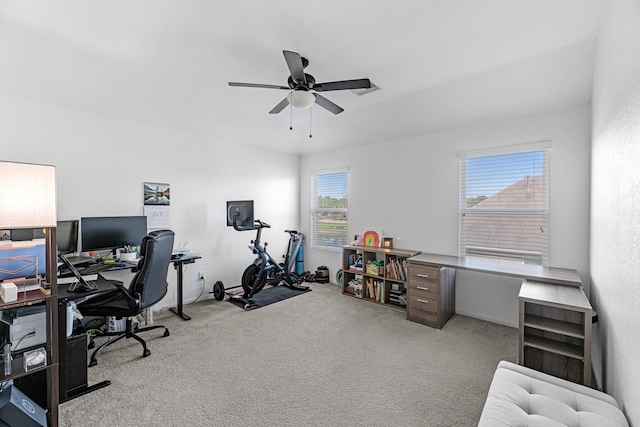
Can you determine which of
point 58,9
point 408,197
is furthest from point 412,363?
point 58,9

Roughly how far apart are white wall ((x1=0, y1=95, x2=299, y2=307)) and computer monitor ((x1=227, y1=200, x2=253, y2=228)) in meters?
0.21

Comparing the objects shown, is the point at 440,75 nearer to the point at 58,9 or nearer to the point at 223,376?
the point at 58,9

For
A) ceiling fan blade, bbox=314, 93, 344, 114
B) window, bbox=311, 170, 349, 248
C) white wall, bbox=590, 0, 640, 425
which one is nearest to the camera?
white wall, bbox=590, 0, 640, 425

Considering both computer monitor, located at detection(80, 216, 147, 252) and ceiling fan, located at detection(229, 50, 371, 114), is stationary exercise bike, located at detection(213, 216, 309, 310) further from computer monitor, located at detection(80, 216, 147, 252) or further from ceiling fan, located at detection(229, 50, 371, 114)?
ceiling fan, located at detection(229, 50, 371, 114)

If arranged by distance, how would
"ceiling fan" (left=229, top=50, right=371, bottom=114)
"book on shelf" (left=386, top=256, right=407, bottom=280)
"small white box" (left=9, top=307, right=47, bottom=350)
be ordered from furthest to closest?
1. "book on shelf" (left=386, top=256, right=407, bottom=280)
2. "ceiling fan" (left=229, top=50, right=371, bottom=114)
3. "small white box" (left=9, top=307, right=47, bottom=350)

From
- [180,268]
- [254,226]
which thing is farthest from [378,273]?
[180,268]

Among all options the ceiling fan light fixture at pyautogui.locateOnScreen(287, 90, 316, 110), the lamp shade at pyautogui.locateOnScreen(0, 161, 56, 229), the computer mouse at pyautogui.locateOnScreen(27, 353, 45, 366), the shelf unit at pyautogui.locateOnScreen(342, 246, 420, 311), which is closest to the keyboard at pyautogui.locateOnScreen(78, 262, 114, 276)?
the computer mouse at pyautogui.locateOnScreen(27, 353, 45, 366)

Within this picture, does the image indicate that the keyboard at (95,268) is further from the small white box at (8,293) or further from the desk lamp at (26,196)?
the desk lamp at (26,196)

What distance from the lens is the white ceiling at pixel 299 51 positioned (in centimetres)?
179

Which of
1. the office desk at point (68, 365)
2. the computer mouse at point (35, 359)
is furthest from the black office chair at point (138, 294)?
the computer mouse at point (35, 359)

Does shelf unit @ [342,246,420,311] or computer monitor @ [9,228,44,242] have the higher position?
computer monitor @ [9,228,44,242]

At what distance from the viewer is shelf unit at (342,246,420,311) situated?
399 centimetres

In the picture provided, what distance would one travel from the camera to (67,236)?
288cm

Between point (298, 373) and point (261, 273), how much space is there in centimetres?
198
